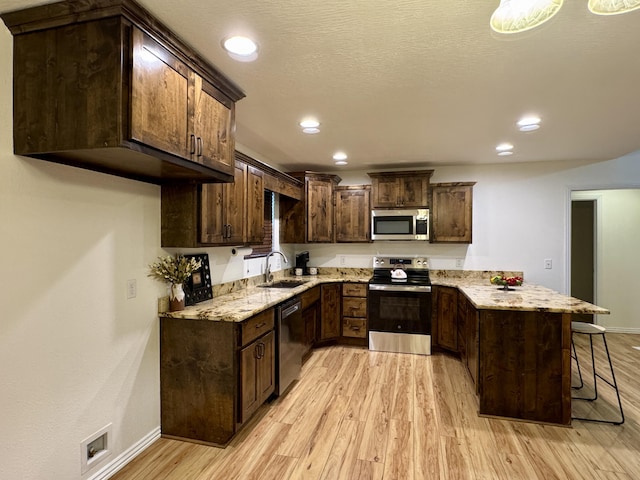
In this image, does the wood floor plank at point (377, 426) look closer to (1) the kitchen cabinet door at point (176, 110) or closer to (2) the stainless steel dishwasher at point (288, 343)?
(2) the stainless steel dishwasher at point (288, 343)

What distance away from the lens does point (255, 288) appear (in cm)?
355

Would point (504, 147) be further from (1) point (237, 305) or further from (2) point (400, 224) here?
(1) point (237, 305)

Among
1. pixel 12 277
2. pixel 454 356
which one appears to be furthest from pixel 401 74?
pixel 454 356

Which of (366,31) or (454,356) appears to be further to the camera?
(454,356)

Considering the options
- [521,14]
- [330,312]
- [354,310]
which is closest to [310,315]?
[330,312]

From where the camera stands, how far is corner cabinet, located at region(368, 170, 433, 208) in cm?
441

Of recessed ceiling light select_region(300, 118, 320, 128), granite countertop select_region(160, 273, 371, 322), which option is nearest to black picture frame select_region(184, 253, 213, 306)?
granite countertop select_region(160, 273, 371, 322)

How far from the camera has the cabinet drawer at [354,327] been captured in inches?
172

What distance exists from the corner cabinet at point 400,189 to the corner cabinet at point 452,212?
16 cm

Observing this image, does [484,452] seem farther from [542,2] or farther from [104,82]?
[104,82]

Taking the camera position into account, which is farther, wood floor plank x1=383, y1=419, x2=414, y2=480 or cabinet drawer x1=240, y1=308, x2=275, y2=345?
cabinet drawer x1=240, y1=308, x2=275, y2=345

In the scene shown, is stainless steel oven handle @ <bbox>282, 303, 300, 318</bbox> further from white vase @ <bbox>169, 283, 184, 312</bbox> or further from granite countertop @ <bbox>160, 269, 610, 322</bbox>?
white vase @ <bbox>169, 283, 184, 312</bbox>

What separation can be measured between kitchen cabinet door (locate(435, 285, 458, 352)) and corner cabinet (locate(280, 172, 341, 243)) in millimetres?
1635

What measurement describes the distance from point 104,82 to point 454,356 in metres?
4.26
